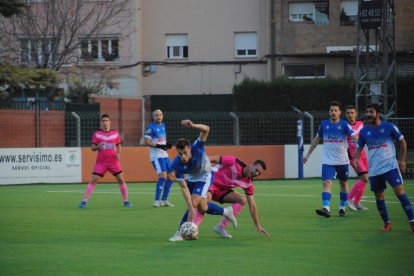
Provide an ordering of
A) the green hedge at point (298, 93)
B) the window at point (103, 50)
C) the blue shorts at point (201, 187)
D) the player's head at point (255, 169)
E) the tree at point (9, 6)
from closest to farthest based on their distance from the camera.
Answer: the player's head at point (255, 169) < the blue shorts at point (201, 187) < the tree at point (9, 6) < the green hedge at point (298, 93) < the window at point (103, 50)

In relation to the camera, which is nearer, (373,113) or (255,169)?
(255,169)

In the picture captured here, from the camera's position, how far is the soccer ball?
12.2 meters

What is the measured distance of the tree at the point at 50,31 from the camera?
125 feet

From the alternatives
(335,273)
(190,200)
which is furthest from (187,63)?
(335,273)

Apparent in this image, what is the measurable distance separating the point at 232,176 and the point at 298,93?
26.5 m

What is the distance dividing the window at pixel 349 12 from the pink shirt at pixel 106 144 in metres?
26.6

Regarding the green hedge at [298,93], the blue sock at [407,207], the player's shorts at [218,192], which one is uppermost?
the green hedge at [298,93]

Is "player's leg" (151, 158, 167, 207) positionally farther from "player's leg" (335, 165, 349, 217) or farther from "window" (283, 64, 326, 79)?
"window" (283, 64, 326, 79)

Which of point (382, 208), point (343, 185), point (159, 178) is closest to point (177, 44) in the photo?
point (159, 178)

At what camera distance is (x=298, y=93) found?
39.1m

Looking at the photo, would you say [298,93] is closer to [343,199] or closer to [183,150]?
[343,199]

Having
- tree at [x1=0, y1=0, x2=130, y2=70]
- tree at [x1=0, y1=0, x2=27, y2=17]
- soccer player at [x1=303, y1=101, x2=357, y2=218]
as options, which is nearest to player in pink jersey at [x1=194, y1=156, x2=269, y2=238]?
soccer player at [x1=303, y1=101, x2=357, y2=218]

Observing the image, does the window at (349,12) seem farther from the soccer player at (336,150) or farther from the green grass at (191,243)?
the soccer player at (336,150)

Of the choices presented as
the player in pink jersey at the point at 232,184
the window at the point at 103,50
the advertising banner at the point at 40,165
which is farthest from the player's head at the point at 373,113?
the window at the point at 103,50
